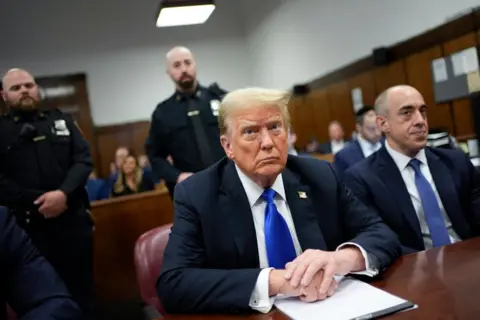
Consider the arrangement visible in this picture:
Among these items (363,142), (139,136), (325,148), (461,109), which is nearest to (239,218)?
(363,142)

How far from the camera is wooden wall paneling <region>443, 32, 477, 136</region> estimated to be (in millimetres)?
6000

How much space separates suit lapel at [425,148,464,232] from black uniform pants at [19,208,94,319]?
6.74 ft

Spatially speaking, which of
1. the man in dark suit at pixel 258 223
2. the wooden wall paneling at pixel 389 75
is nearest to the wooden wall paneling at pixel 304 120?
the wooden wall paneling at pixel 389 75

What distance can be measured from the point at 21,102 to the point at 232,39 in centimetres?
871

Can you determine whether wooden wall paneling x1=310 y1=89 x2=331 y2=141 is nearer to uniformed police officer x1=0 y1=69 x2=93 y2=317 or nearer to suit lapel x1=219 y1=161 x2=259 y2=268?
uniformed police officer x1=0 y1=69 x2=93 y2=317

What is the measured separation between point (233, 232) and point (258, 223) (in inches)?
3.8

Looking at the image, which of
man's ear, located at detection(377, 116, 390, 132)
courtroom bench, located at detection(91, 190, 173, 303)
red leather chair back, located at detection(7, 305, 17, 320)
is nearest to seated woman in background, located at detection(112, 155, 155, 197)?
courtroom bench, located at detection(91, 190, 173, 303)

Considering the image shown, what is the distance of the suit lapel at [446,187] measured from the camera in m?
2.22

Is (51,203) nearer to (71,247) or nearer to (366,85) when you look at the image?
(71,247)

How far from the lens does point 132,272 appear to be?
4285 millimetres

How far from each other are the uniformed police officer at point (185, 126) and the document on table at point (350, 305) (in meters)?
1.90

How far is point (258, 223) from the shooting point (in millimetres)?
1546

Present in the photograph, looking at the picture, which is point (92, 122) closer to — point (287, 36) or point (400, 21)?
point (287, 36)

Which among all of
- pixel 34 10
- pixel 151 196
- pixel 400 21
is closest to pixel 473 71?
pixel 400 21
